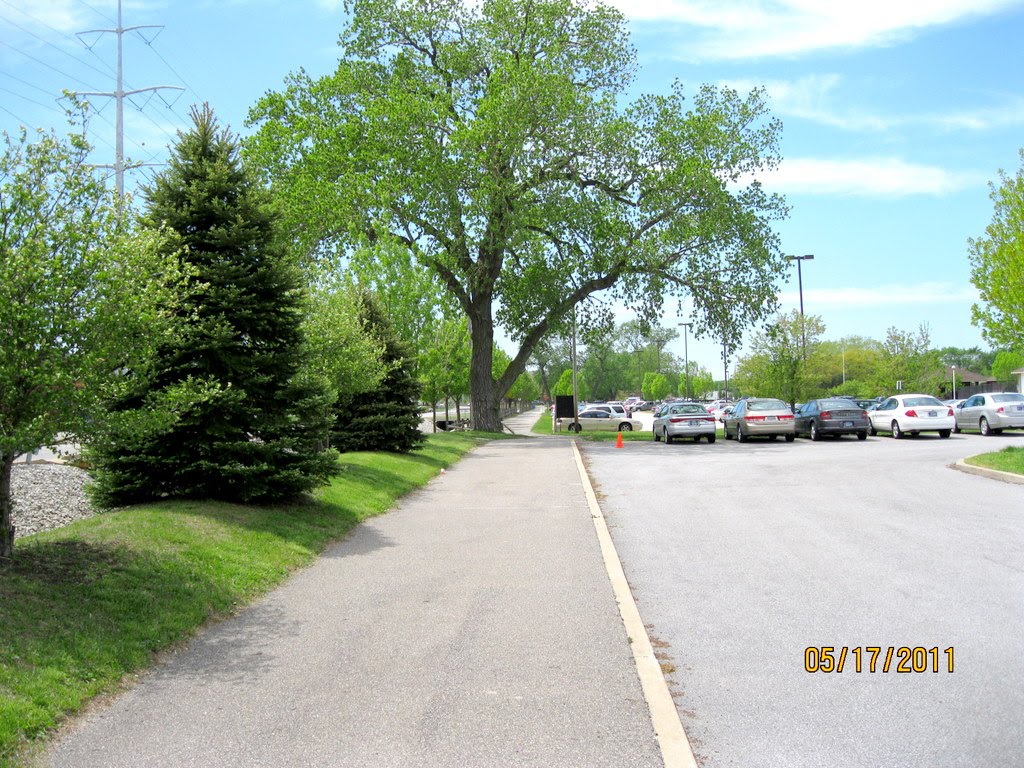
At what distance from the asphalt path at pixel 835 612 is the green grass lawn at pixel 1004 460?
5.64ft

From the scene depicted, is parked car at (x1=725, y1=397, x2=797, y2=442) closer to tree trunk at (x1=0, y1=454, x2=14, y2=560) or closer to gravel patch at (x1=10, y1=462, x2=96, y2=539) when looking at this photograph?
gravel patch at (x1=10, y1=462, x2=96, y2=539)

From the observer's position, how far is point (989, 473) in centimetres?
1689

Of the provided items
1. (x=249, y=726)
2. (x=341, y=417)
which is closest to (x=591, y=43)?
(x=341, y=417)

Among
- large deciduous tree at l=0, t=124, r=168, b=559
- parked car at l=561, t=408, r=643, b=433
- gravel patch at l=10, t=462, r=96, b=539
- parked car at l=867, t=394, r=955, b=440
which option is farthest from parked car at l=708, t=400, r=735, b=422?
large deciduous tree at l=0, t=124, r=168, b=559

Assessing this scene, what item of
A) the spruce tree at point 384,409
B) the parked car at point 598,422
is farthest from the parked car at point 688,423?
the parked car at point 598,422

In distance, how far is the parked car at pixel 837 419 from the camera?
3212cm

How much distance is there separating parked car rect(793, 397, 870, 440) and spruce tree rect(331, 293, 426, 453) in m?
16.8

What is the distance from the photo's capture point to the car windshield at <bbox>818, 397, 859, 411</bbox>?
32.7 m

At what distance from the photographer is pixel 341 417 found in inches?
840

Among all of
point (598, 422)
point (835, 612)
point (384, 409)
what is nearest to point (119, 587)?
point (835, 612)

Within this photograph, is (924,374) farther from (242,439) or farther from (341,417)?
(242,439)

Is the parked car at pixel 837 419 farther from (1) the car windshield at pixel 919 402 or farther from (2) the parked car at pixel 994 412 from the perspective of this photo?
(2) the parked car at pixel 994 412

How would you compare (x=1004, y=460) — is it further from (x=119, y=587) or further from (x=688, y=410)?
(x=119, y=587)

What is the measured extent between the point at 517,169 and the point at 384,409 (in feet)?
46.3
